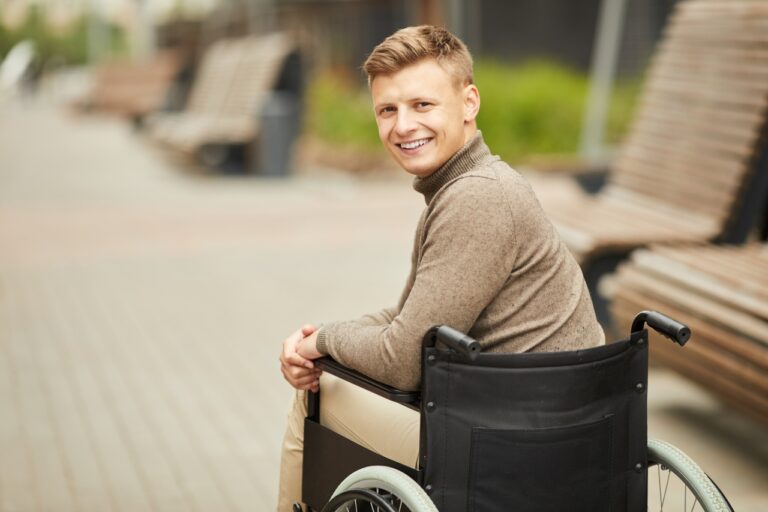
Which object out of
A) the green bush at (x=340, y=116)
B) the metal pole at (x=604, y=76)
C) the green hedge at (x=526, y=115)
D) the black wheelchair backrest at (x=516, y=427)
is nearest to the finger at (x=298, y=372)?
the black wheelchair backrest at (x=516, y=427)

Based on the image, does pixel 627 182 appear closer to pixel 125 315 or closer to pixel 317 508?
pixel 125 315

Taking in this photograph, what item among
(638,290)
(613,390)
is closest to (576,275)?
(613,390)

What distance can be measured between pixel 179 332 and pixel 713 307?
11.2 ft

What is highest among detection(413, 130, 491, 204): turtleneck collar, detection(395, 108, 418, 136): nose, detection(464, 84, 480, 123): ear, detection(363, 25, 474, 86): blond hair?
detection(363, 25, 474, 86): blond hair

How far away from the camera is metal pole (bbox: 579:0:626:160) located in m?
11.6

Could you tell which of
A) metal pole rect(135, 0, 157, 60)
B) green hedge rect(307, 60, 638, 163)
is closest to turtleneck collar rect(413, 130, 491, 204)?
green hedge rect(307, 60, 638, 163)

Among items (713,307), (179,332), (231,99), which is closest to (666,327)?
(713,307)

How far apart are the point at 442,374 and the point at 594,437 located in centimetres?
38

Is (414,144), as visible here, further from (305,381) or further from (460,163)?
(305,381)

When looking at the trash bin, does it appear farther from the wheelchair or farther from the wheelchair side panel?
the wheelchair

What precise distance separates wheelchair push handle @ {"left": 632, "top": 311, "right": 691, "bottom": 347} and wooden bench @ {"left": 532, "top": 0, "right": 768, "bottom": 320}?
8.87ft

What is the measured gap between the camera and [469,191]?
2445mm

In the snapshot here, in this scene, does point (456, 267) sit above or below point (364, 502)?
above

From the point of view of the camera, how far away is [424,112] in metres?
2.60
